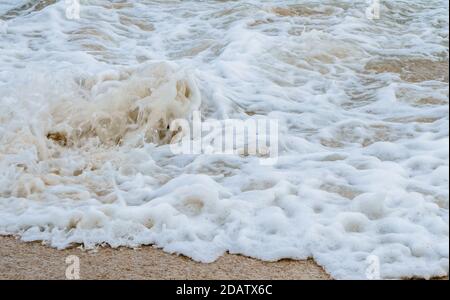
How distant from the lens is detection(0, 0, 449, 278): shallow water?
9.45ft

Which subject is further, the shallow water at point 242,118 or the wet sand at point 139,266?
the shallow water at point 242,118

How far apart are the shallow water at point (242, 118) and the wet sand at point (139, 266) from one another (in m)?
0.07

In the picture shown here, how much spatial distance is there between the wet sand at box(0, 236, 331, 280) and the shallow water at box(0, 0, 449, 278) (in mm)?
67

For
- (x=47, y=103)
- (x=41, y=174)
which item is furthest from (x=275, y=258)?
(x=47, y=103)

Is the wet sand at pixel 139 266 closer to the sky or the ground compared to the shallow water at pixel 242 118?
closer to the sky

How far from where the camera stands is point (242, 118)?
4.21 meters

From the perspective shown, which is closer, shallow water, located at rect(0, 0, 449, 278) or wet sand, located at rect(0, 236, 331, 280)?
wet sand, located at rect(0, 236, 331, 280)

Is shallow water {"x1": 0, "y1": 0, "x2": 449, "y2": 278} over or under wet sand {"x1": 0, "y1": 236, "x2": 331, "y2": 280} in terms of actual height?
under

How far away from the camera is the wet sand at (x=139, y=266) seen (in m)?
2.60

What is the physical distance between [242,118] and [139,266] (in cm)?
176

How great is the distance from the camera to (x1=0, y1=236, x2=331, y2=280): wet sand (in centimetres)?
260

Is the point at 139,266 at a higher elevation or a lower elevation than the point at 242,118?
higher
